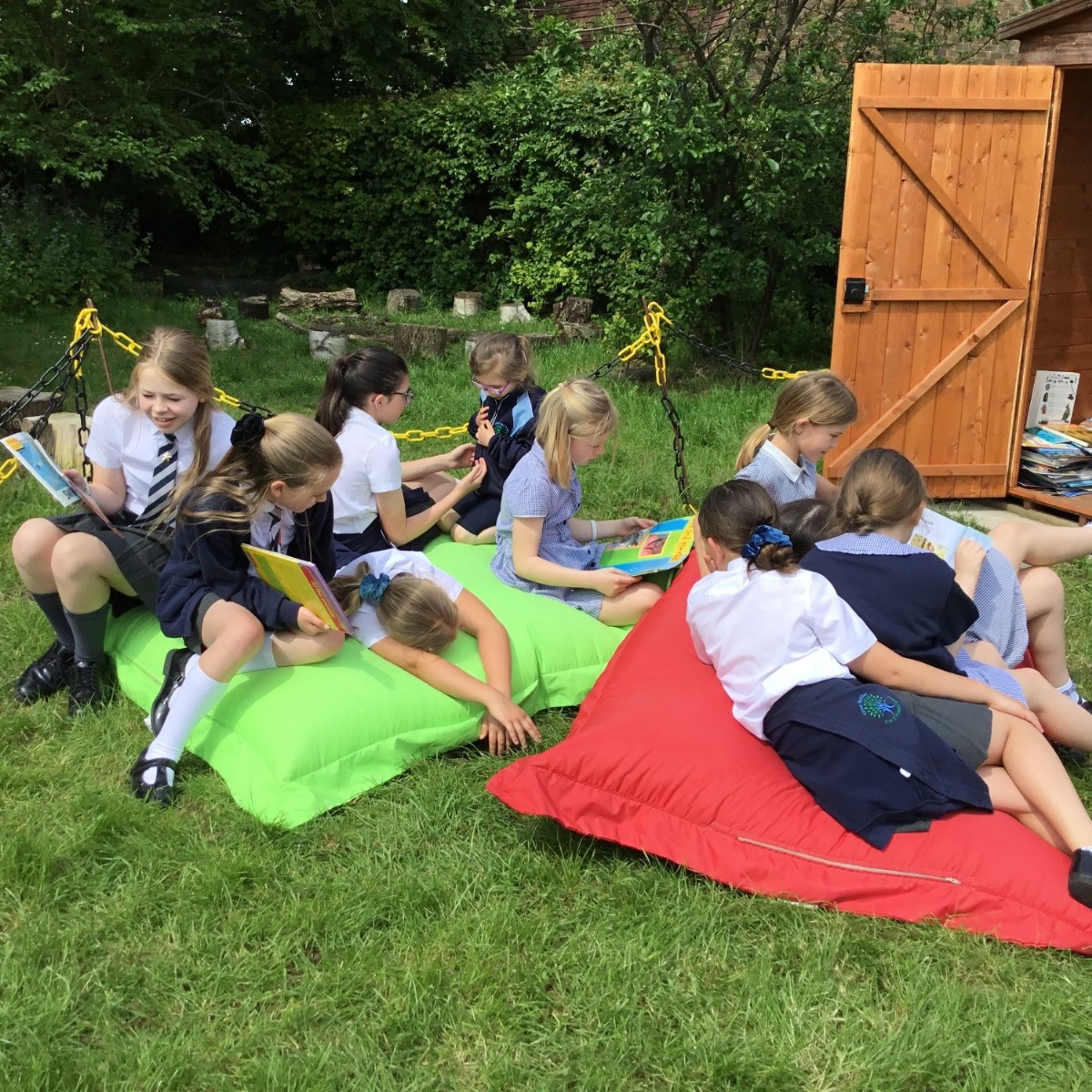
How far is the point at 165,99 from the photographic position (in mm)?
14375

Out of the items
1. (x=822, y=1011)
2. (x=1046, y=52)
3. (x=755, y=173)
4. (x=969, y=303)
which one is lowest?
(x=822, y=1011)

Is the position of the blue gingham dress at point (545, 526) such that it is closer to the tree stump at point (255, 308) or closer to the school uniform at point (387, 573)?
the school uniform at point (387, 573)

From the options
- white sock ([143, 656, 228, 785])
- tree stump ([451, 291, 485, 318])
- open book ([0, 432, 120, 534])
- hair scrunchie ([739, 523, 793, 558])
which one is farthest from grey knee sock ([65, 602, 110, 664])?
tree stump ([451, 291, 485, 318])

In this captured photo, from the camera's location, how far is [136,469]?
4.11 m

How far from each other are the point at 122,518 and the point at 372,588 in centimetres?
109

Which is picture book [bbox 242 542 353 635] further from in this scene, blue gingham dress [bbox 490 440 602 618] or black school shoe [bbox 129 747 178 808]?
blue gingham dress [bbox 490 440 602 618]

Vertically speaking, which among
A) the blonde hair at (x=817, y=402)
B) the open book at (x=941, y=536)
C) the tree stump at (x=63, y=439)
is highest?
the blonde hair at (x=817, y=402)

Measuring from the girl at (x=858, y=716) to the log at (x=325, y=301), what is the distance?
11494 millimetres

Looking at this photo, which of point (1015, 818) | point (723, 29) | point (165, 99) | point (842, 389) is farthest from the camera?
point (165, 99)

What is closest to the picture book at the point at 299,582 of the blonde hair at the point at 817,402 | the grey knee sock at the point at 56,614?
the grey knee sock at the point at 56,614

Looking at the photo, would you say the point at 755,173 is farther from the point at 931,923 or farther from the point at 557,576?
the point at 931,923

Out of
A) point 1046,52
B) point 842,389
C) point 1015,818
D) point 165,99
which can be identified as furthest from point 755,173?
point 165,99

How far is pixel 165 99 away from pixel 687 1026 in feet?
48.4

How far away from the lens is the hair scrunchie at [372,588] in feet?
12.6
